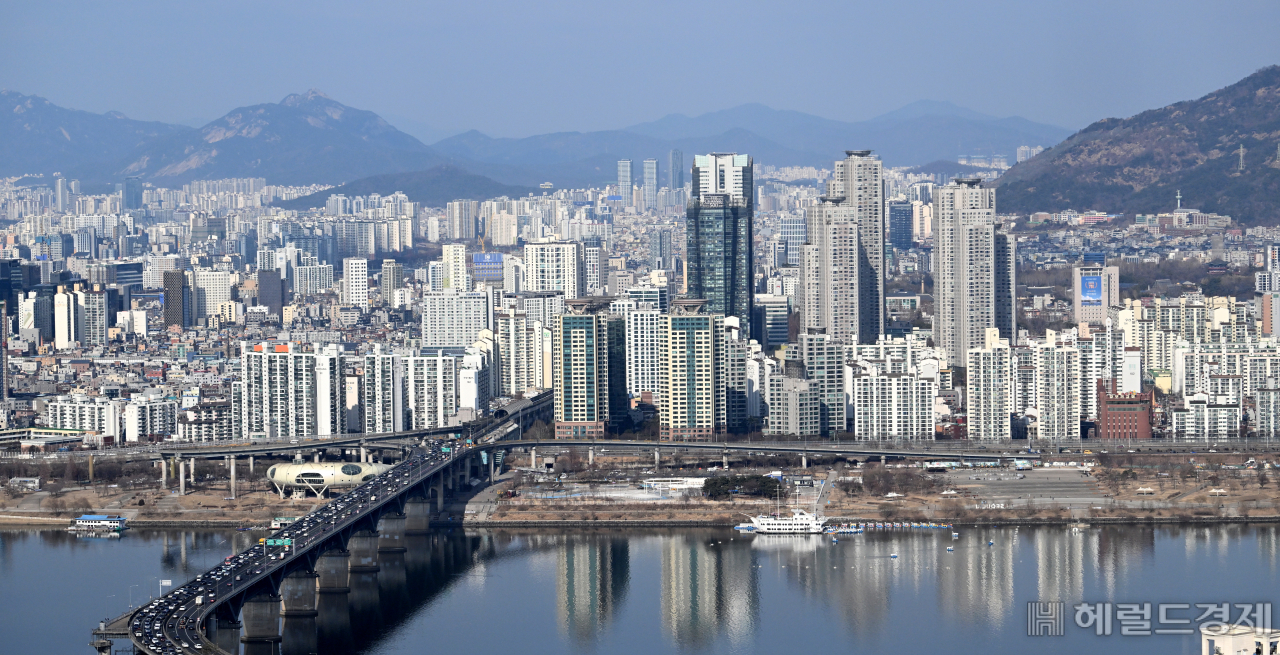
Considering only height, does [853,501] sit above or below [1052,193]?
below

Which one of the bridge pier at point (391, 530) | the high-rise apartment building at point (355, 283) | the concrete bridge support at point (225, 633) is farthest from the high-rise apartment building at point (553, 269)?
the concrete bridge support at point (225, 633)

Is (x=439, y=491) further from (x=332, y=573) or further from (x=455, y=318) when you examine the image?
(x=455, y=318)

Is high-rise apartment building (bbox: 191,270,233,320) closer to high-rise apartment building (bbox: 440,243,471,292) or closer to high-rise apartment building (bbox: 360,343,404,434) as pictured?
high-rise apartment building (bbox: 440,243,471,292)

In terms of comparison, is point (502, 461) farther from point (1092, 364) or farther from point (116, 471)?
point (1092, 364)

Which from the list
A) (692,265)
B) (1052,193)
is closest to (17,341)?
(692,265)

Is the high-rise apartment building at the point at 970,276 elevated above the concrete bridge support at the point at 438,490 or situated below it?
above

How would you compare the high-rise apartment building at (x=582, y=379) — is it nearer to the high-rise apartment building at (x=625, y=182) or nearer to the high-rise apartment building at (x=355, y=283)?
the high-rise apartment building at (x=355, y=283)
